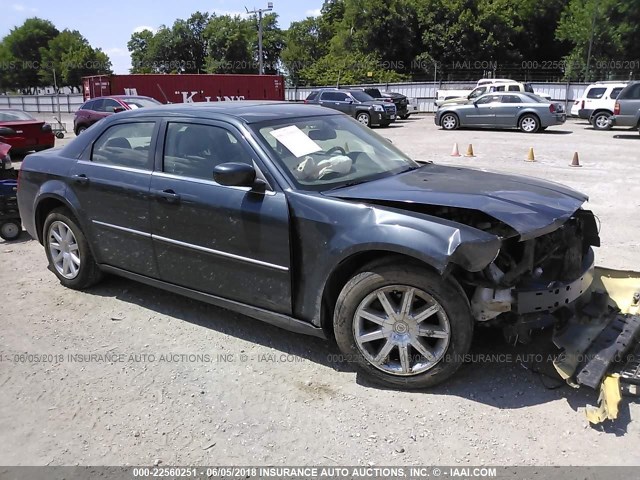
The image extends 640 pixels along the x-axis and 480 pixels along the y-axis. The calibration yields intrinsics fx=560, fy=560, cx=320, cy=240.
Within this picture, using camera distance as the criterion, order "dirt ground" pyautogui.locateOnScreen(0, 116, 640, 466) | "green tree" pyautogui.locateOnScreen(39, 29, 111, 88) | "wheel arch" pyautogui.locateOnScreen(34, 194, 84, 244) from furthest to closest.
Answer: "green tree" pyautogui.locateOnScreen(39, 29, 111, 88) → "wheel arch" pyautogui.locateOnScreen(34, 194, 84, 244) → "dirt ground" pyautogui.locateOnScreen(0, 116, 640, 466)

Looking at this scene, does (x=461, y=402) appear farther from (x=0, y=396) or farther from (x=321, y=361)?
(x=0, y=396)

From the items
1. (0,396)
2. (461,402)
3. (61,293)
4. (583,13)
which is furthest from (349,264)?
(583,13)

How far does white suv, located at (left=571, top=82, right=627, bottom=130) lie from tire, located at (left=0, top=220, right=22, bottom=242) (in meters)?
21.0

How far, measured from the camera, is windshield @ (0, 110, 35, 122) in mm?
15016

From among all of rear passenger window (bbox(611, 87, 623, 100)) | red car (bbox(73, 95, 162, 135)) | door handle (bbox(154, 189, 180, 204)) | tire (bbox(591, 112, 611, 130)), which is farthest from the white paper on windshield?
tire (bbox(591, 112, 611, 130))

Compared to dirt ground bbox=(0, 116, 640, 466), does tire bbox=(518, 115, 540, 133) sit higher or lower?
higher

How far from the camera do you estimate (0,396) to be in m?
3.48

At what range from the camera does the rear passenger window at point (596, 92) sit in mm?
21844

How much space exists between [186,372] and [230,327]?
687 millimetres

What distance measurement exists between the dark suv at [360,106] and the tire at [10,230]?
17288mm

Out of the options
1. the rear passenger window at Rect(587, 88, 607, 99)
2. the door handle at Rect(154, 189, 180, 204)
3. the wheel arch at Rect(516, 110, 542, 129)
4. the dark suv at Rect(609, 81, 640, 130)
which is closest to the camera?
the door handle at Rect(154, 189, 180, 204)

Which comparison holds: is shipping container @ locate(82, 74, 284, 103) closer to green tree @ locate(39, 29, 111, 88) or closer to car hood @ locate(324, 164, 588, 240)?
car hood @ locate(324, 164, 588, 240)

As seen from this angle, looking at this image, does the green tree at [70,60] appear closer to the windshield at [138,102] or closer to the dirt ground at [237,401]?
the windshield at [138,102]

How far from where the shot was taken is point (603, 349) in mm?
3314
